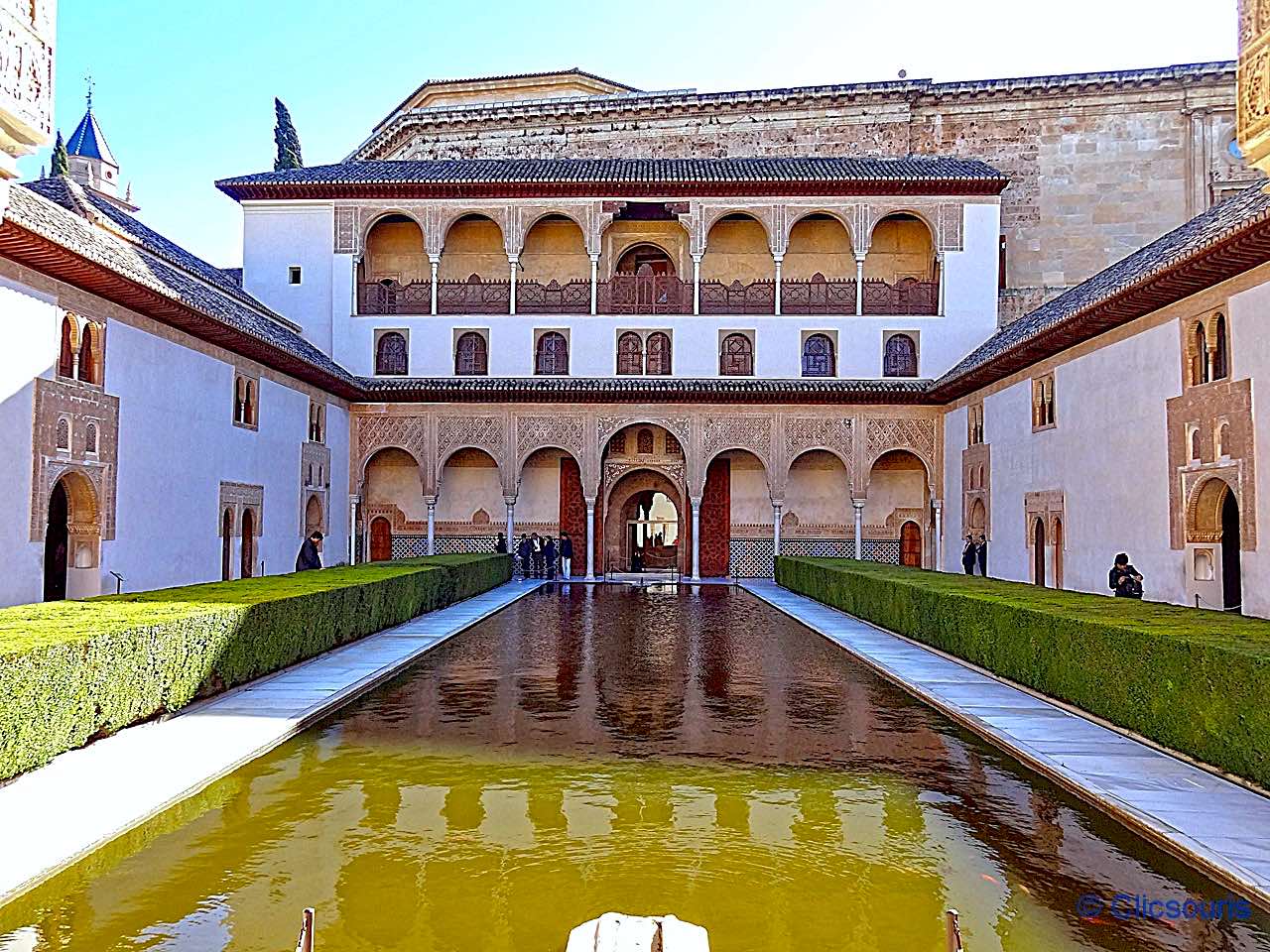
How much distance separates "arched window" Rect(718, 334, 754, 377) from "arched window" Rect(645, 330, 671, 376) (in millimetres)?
1349

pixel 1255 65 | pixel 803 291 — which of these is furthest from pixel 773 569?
pixel 1255 65

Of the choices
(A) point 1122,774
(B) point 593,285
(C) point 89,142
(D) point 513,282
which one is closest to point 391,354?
(D) point 513,282

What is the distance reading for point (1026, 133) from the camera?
3059 centimetres

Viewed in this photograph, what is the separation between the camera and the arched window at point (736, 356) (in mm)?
27062

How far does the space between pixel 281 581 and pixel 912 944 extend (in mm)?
10178

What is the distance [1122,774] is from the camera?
6484mm

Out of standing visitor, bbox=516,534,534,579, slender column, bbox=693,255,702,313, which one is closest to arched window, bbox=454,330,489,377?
standing visitor, bbox=516,534,534,579

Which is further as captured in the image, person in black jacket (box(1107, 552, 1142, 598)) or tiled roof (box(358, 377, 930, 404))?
tiled roof (box(358, 377, 930, 404))

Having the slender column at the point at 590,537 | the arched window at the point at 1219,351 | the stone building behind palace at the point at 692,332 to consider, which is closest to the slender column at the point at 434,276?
the stone building behind palace at the point at 692,332

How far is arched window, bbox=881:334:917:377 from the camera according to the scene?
26688 mm

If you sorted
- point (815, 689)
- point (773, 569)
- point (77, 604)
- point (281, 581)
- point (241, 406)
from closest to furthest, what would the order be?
1. point (77, 604)
2. point (815, 689)
3. point (281, 581)
4. point (241, 406)
5. point (773, 569)

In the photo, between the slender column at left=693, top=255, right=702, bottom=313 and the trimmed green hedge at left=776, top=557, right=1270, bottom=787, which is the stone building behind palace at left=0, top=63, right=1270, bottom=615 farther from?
the trimmed green hedge at left=776, top=557, right=1270, bottom=787

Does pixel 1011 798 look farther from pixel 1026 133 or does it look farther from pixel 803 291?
pixel 1026 133

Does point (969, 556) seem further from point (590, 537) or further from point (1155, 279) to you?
point (1155, 279)
